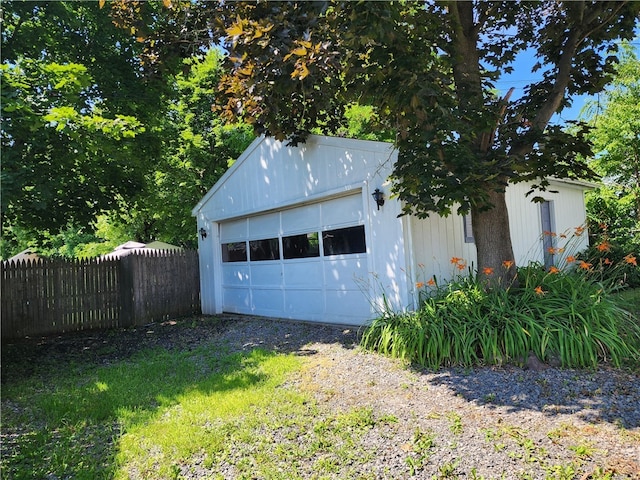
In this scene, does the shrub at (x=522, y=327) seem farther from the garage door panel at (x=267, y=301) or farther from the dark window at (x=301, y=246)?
the garage door panel at (x=267, y=301)

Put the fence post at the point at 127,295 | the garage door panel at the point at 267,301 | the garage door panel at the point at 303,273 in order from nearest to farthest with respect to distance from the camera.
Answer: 1. the garage door panel at the point at 303,273
2. the garage door panel at the point at 267,301
3. the fence post at the point at 127,295

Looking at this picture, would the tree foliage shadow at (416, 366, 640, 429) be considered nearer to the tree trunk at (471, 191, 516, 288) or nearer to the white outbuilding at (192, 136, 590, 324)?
the tree trunk at (471, 191, 516, 288)

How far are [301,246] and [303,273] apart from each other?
0.53m

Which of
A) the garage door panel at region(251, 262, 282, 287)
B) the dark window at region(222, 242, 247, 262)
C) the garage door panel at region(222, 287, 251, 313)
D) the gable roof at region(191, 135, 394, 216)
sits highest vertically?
the gable roof at region(191, 135, 394, 216)

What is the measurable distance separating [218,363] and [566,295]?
14.5 ft

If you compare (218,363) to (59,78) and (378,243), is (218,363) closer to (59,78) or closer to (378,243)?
(378,243)

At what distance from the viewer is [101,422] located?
3748mm

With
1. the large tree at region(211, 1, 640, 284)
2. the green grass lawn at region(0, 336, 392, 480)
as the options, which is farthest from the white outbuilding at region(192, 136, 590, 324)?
the green grass lawn at region(0, 336, 392, 480)

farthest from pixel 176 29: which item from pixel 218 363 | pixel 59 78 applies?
pixel 218 363

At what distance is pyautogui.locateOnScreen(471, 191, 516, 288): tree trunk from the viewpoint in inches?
213

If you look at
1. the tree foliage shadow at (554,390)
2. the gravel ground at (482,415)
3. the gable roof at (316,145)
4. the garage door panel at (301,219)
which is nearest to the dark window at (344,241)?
the garage door panel at (301,219)

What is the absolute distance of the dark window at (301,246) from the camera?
313 inches

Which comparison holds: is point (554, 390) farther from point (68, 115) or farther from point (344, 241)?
point (68, 115)

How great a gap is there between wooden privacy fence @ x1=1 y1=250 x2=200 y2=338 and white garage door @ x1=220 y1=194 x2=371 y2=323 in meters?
1.17
